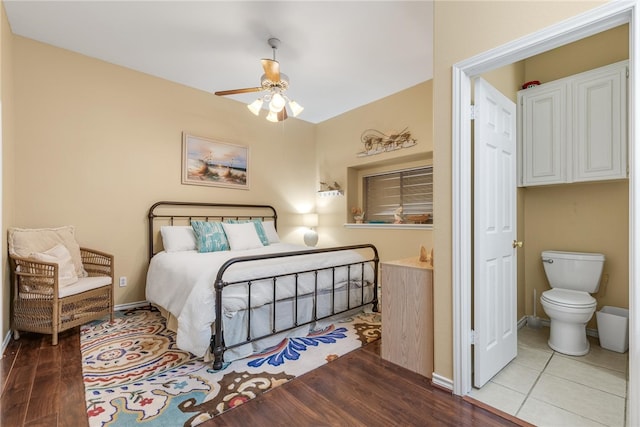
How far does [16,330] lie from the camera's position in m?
2.60

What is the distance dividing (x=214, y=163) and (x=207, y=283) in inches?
99.5

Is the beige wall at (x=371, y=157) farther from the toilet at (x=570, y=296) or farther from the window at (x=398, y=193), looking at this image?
the toilet at (x=570, y=296)

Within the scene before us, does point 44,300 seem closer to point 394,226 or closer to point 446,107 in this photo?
point 446,107

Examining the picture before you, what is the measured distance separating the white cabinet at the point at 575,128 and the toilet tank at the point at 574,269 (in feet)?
2.13

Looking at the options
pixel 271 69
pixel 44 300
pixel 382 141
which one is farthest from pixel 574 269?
pixel 44 300

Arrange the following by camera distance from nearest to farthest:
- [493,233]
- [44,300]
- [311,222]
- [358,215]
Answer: [493,233] → [44,300] → [358,215] → [311,222]

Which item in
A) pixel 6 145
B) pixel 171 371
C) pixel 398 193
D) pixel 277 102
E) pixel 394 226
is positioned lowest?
pixel 171 371

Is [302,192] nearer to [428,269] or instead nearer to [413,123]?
[413,123]

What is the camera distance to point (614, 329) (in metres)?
2.35

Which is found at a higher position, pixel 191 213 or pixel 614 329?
pixel 191 213

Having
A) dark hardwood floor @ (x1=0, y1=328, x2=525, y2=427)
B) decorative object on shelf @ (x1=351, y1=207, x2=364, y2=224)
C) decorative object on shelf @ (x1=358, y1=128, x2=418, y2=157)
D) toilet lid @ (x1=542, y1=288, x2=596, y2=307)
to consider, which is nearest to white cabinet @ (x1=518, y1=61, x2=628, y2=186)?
toilet lid @ (x1=542, y1=288, x2=596, y2=307)

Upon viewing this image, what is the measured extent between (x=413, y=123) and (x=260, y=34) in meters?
2.26

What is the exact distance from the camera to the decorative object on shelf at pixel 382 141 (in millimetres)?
4152

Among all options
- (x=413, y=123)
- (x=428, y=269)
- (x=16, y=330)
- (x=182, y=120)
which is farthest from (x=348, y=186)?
(x=16, y=330)
